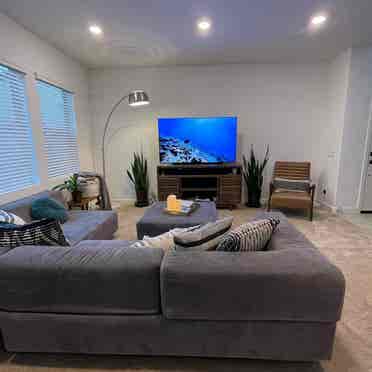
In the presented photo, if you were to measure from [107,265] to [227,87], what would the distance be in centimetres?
399

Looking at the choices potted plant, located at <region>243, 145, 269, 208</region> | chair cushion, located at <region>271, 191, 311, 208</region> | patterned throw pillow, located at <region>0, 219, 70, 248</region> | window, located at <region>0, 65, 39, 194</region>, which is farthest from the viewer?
potted plant, located at <region>243, 145, 269, 208</region>

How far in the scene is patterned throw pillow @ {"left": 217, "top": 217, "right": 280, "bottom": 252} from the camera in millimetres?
1175

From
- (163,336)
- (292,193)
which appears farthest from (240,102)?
(163,336)

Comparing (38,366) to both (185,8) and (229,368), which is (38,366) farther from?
(185,8)

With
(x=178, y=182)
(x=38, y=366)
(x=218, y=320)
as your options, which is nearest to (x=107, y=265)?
(x=218, y=320)

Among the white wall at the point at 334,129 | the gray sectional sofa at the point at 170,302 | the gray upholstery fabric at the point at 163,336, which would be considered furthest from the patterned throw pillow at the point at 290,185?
the gray upholstery fabric at the point at 163,336

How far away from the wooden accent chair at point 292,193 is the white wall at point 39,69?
343cm

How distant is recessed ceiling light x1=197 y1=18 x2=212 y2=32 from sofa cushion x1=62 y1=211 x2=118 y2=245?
2.49 m

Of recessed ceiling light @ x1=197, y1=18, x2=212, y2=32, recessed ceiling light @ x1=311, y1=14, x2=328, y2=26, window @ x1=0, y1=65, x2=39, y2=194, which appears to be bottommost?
window @ x1=0, y1=65, x2=39, y2=194

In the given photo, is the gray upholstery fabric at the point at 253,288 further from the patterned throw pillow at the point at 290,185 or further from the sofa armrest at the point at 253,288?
the patterned throw pillow at the point at 290,185

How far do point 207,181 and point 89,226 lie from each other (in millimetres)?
2417

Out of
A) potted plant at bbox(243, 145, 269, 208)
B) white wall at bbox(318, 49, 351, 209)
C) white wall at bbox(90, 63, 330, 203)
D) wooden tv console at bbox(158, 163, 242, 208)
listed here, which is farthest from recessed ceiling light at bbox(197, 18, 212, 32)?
white wall at bbox(318, 49, 351, 209)

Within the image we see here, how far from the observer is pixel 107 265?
1083 mm

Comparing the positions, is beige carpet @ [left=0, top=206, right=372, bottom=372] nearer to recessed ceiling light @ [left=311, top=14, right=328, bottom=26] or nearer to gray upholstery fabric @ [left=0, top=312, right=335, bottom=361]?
gray upholstery fabric @ [left=0, top=312, right=335, bottom=361]
